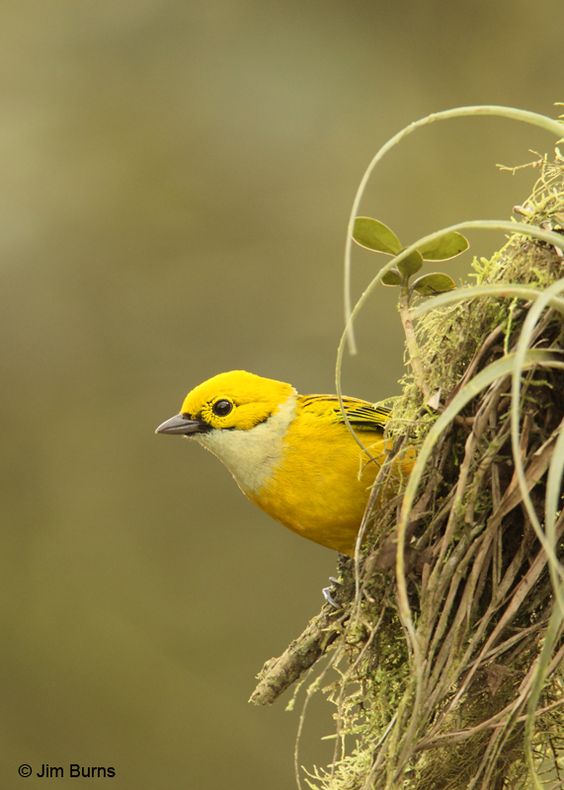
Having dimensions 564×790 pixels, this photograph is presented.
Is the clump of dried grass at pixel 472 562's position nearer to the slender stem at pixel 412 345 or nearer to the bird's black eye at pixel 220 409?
the slender stem at pixel 412 345

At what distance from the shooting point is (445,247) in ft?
6.98

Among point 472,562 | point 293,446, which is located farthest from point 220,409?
point 472,562

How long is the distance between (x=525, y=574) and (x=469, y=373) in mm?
397

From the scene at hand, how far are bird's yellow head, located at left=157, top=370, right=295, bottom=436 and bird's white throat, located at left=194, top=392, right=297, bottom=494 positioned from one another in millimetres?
23

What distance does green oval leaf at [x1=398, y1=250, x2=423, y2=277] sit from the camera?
2.14 metres

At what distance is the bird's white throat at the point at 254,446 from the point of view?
3086 millimetres

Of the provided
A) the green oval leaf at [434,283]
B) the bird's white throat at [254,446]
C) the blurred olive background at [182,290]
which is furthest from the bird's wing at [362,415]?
the blurred olive background at [182,290]

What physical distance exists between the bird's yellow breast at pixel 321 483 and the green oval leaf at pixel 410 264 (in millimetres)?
684

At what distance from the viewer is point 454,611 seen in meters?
1.95

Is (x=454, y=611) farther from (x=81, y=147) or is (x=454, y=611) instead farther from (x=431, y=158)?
(x=81, y=147)

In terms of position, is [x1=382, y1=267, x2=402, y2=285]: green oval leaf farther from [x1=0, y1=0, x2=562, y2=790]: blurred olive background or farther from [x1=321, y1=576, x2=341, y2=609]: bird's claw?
[x1=0, y1=0, x2=562, y2=790]: blurred olive background

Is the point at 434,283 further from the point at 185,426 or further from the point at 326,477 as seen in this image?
the point at 185,426

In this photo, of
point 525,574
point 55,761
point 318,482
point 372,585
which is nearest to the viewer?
point 525,574

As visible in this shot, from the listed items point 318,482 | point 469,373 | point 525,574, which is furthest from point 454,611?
point 318,482
